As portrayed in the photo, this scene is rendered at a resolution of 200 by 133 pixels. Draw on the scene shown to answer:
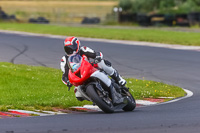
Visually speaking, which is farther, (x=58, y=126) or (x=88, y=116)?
(x=88, y=116)

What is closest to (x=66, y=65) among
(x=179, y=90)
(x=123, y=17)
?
(x=179, y=90)

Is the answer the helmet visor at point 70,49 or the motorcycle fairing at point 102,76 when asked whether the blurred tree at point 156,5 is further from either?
the helmet visor at point 70,49

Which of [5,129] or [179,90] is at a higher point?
[5,129]

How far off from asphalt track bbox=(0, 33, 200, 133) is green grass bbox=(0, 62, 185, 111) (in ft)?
3.41

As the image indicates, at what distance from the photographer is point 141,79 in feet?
55.4

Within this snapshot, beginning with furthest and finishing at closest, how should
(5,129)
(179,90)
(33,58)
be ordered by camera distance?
1. (33,58)
2. (179,90)
3. (5,129)

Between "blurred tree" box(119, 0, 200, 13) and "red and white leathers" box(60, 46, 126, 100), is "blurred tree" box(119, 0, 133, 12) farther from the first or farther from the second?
"red and white leathers" box(60, 46, 126, 100)

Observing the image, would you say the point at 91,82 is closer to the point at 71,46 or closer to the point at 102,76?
the point at 102,76

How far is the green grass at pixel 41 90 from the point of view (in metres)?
11.3

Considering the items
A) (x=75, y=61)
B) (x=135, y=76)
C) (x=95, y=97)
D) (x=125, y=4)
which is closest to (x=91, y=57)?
(x=75, y=61)

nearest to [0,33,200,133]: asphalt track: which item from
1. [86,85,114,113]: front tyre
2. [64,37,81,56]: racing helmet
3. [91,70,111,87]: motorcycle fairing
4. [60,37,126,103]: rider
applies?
[86,85,114,113]: front tyre

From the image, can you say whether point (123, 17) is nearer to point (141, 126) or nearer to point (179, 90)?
point (179, 90)

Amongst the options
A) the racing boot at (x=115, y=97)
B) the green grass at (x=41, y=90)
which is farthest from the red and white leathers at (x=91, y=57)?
the green grass at (x=41, y=90)

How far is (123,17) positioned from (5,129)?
165 feet
